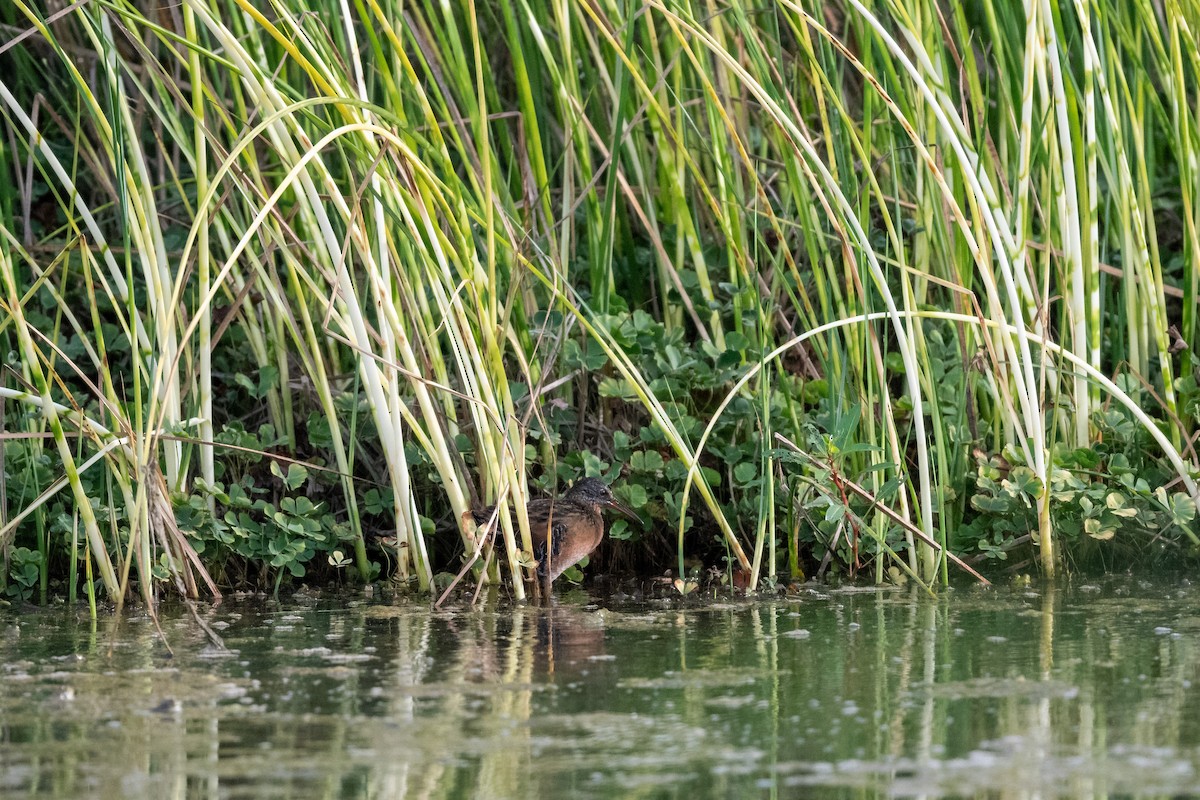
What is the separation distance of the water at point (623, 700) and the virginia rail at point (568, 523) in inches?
9.6

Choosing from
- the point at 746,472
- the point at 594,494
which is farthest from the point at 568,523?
the point at 746,472

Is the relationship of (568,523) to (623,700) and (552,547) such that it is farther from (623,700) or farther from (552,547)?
(623,700)

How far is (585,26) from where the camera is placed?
16.1 feet

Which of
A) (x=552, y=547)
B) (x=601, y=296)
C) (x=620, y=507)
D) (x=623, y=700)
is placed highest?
(x=601, y=296)

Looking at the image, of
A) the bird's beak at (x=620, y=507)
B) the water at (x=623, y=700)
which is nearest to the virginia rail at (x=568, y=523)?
the bird's beak at (x=620, y=507)

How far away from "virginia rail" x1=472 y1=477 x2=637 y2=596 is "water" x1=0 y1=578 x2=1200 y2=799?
0.80ft

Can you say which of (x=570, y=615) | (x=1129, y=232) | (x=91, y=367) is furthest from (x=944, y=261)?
(x=91, y=367)

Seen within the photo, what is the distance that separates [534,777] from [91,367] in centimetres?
361

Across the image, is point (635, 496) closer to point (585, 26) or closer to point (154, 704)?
point (585, 26)

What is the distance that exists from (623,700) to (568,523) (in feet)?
4.45

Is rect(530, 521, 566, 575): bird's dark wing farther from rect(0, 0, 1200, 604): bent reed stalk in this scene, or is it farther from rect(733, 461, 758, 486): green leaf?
rect(733, 461, 758, 486): green leaf

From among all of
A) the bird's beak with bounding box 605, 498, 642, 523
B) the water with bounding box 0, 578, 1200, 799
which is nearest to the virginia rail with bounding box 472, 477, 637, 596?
the bird's beak with bounding box 605, 498, 642, 523

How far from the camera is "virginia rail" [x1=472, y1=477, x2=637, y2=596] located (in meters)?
4.29

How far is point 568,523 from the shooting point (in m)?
4.29
